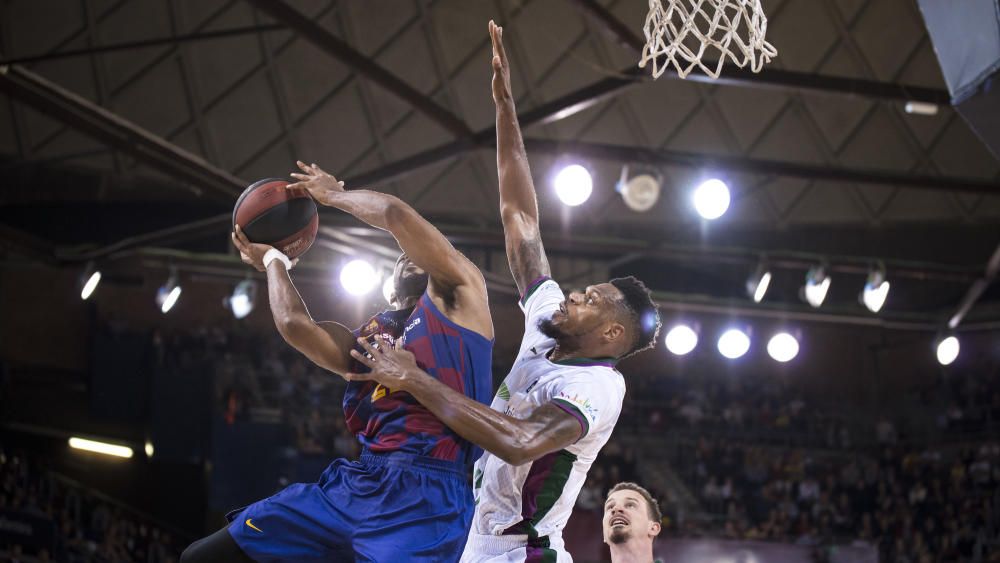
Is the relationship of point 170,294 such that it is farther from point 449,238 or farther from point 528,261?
Result: point 528,261

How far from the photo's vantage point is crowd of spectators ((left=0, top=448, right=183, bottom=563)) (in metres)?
14.4

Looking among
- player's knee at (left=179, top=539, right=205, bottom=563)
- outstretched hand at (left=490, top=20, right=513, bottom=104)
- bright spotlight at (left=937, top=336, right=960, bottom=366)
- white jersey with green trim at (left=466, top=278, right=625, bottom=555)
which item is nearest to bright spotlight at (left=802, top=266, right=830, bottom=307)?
bright spotlight at (left=937, top=336, right=960, bottom=366)

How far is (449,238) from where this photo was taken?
50.6ft

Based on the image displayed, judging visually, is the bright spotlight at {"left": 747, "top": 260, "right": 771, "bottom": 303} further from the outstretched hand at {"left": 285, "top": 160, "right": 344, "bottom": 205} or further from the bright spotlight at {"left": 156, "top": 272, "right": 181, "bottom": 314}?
the outstretched hand at {"left": 285, "top": 160, "right": 344, "bottom": 205}

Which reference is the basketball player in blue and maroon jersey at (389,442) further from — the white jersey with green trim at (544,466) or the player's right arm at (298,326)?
the white jersey with green trim at (544,466)

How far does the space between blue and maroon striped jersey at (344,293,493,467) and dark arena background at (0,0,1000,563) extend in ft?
32.0

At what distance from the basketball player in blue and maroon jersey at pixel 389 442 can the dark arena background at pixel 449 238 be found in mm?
9657

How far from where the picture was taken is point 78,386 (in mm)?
20578

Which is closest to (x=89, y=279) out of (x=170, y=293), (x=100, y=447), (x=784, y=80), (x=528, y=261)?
(x=170, y=293)

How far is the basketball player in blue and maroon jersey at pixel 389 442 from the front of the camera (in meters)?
4.36

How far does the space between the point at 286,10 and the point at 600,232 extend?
11.4 metres

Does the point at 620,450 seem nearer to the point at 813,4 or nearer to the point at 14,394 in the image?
the point at 813,4

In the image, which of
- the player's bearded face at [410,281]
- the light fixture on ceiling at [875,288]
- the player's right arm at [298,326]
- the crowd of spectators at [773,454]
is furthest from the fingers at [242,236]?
the crowd of spectators at [773,454]

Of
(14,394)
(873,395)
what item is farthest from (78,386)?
(873,395)
